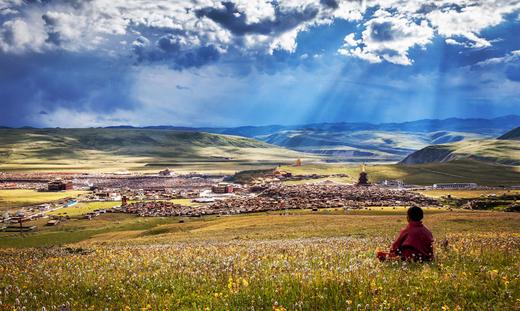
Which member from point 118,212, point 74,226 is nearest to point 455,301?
point 74,226

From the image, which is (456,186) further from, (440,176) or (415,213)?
(415,213)

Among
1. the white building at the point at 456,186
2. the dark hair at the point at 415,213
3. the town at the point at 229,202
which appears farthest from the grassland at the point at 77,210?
the white building at the point at 456,186

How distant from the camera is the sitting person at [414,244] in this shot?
44.3ft

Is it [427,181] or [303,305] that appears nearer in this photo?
[303,305]

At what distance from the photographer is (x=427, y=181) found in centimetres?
17050

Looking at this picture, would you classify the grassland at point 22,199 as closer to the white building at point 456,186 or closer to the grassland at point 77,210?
the grassland at point 77,210

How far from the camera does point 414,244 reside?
13.5 metres

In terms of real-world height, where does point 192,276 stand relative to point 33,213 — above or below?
above

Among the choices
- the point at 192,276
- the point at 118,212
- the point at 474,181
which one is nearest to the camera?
the point at 192,276

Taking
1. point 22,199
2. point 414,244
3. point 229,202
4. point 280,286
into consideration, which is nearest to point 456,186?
point 229,202

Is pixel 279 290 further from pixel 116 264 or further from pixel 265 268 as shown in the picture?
pixel 116 264

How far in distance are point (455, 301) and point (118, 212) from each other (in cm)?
10290

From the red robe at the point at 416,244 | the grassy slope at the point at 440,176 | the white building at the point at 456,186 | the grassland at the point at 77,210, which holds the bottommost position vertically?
the grassland at the point at 77,210

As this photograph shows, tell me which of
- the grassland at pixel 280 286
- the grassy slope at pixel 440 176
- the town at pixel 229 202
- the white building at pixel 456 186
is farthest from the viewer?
the grassy slope at pixel 440 176
